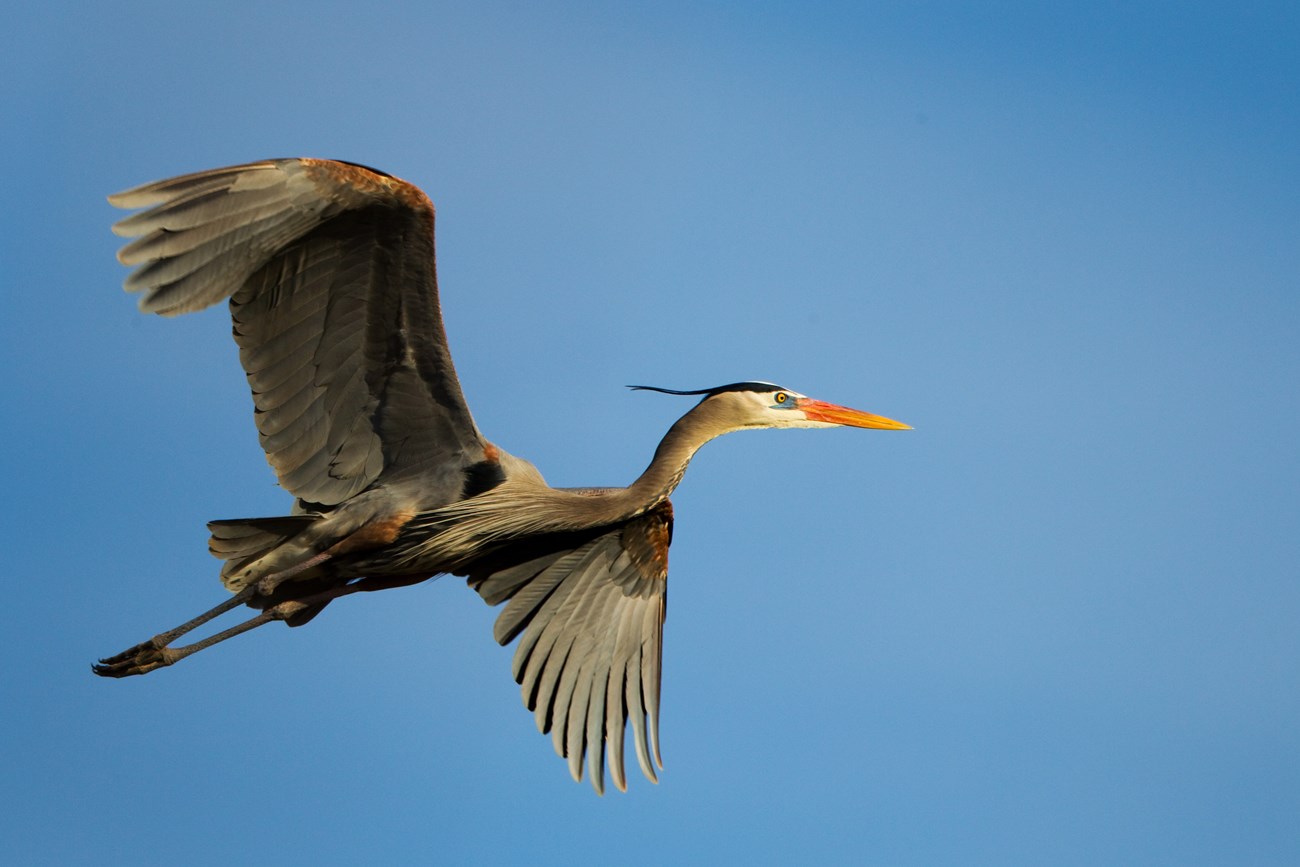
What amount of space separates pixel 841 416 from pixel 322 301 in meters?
3.59

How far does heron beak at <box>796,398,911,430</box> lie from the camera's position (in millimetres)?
11000

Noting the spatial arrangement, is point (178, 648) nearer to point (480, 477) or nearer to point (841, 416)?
point (480, 477)

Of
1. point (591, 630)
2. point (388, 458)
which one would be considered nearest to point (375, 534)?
point (388, 458)

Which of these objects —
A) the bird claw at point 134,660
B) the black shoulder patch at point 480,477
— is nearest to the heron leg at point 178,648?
the bird claw at point 134,660

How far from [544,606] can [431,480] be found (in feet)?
4.94

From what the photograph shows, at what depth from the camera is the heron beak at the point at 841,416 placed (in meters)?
11.0

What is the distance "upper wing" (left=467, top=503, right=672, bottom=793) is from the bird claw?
2.13m

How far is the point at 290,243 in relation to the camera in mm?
9250

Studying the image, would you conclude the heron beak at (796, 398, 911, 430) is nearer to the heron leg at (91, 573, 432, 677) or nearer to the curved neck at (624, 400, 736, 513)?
the curved neck at (624, 400, 736, 513)

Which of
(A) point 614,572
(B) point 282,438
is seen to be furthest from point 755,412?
(B) point 282,438

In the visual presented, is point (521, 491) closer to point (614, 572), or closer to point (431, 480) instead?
point (431, 480)

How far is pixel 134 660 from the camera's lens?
33.1 ft

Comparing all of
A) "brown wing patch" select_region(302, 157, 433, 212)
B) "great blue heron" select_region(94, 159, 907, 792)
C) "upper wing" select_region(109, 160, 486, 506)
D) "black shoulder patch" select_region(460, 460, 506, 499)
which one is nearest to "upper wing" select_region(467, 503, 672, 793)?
"great blue heron" select_region(94, 159, 907, 792)

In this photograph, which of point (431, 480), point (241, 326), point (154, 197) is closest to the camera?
point (154, 197)
